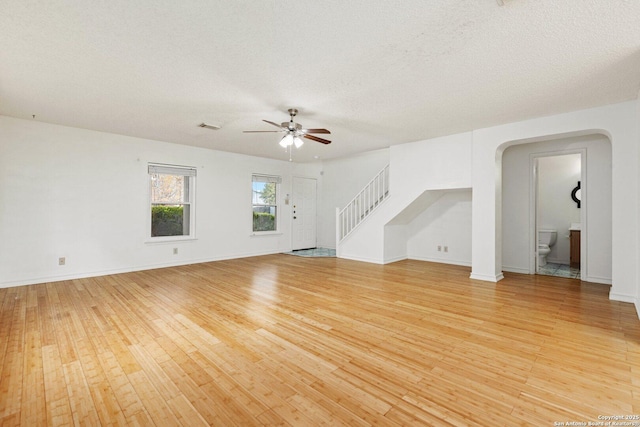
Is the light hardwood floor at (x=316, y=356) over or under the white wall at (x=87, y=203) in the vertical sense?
under

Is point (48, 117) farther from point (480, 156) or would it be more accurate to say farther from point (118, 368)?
point (480, 156)

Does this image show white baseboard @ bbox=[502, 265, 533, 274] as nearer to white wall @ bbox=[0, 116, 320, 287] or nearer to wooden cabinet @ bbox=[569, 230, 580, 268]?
wooden cabinet @ bbox=[569, 230, 580, 268]

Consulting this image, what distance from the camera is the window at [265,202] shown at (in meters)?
7.47

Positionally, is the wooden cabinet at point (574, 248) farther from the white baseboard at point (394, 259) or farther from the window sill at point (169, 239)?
the window sill at point (169, 239)

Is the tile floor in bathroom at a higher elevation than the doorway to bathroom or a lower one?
lower

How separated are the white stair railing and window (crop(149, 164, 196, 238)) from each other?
3.41m

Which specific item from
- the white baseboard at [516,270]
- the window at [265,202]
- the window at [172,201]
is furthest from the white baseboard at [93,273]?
the white baseboard at [516,270]

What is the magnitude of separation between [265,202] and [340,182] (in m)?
2.23

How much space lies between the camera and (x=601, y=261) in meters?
4.48

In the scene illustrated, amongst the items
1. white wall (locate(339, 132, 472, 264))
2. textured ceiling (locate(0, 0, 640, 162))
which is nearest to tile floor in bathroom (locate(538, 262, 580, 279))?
white wall (locate(339, 132, 472, 264))

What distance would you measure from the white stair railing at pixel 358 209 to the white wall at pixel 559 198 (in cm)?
333

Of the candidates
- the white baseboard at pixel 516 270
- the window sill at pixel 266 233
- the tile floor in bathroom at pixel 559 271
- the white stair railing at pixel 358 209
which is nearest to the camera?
the tile floor in bathroom at pixel 559 271

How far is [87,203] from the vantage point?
504 cm

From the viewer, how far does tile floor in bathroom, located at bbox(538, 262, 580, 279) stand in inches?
201
